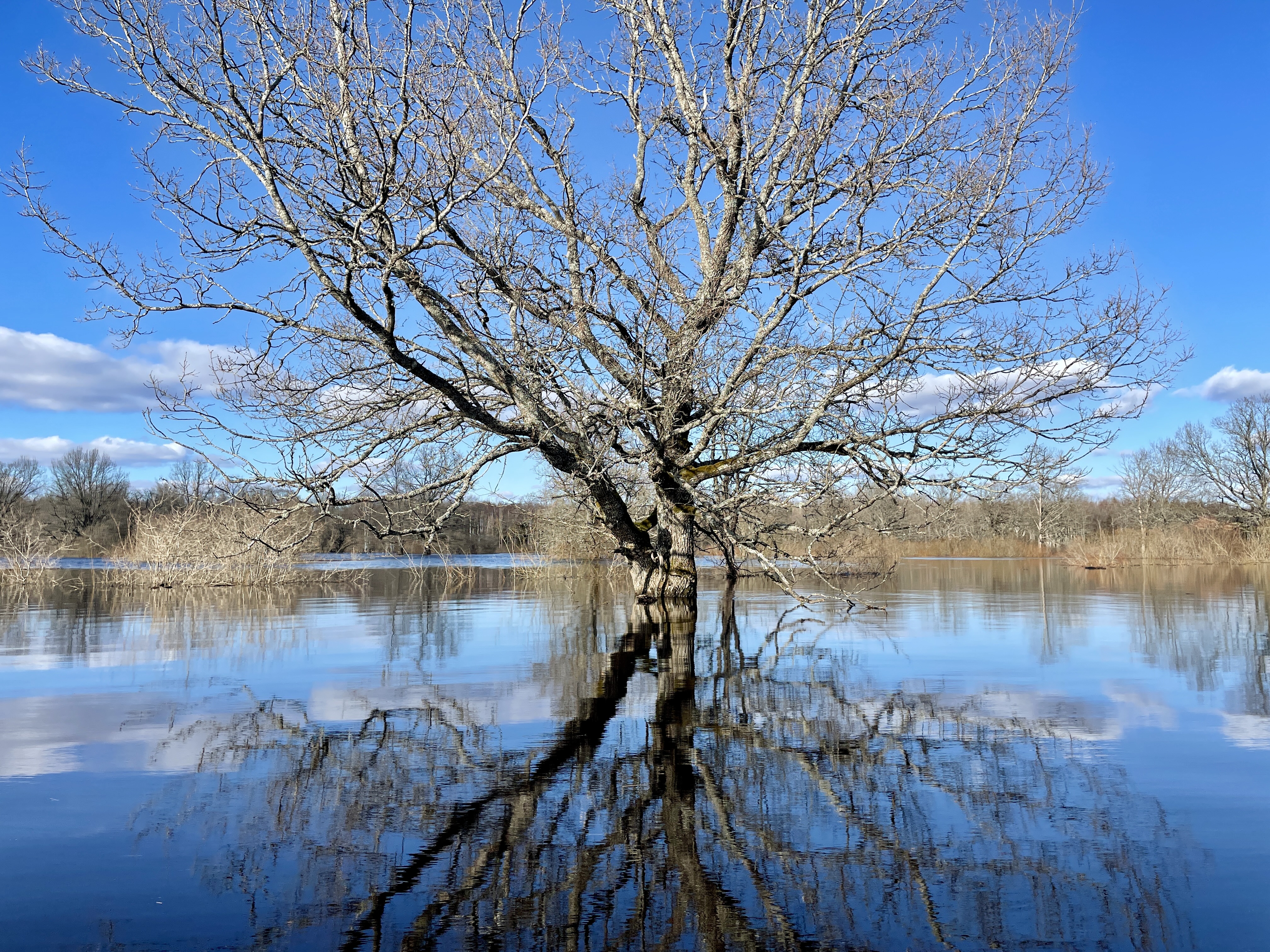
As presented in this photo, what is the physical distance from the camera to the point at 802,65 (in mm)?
13438

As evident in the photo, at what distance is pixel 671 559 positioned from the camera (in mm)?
15641

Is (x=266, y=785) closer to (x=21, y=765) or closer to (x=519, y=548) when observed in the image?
(x=21, y=765)

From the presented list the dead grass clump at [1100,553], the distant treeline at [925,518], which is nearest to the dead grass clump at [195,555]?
the distant treeline at [925,518]

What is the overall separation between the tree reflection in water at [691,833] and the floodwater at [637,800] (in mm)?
19

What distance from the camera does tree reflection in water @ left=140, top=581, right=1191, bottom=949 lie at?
3.22 meters

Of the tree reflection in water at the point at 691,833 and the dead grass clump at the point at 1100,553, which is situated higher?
the dead grass clump at the point at 1100,553

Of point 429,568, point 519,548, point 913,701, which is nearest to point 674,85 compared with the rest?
point 913,701

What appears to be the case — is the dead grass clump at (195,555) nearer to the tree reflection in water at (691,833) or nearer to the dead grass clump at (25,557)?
the dead grass clump at (25,557)

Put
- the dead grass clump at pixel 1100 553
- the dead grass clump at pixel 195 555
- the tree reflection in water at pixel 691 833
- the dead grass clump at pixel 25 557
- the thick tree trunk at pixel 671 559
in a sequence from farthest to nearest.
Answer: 1. the dead grass clump at pixel 1100 553
2. the dead grass clump at pixel 25 557
3. the dead grass clump at pixel 195 555
4. the thick tree trunk at pixel 671 559
5. the tree reflection in water at pixel 691 833

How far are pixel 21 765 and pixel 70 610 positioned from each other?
13718 millimetres

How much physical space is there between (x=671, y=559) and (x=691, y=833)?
11.5m

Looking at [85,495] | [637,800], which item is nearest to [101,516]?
[85,495]

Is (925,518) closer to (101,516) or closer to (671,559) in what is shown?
(671,559)

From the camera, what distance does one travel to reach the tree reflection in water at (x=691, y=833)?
3221 mm
